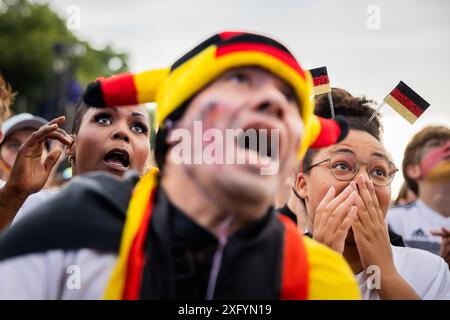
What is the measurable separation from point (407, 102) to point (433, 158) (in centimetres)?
254

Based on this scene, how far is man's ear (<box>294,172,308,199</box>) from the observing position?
3.01 m

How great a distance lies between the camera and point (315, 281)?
5.69 feet

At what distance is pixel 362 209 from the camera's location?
2.60m

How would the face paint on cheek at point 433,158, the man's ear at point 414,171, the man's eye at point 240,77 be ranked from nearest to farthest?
the man's eye at point 240,77, the face paint on cheek at point 433,158, the man's ear at point 414,171

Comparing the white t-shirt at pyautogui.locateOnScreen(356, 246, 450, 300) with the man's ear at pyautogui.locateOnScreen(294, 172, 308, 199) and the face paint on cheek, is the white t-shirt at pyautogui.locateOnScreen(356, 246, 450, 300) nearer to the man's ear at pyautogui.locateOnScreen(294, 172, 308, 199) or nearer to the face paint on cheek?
the man's ear at pyautogui.locateOnScreen(294, 172, 308, 199)

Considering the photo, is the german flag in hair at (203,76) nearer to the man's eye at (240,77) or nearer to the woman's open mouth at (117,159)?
the man's eye at (240,77)

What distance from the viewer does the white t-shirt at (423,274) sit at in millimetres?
2682

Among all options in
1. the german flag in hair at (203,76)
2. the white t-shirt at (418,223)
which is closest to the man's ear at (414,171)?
the white t-shirt at (418,223)

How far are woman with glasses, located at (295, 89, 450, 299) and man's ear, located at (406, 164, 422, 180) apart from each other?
219 centimetres

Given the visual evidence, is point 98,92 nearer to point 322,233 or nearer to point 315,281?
point 315,281

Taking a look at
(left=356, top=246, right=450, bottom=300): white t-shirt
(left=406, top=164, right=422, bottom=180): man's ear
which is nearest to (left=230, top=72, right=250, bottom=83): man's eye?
(left=356, top=246, right=450, bottom=300): white t-shirt

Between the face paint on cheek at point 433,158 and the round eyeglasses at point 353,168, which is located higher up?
the face paint on cheek at point 433,158
